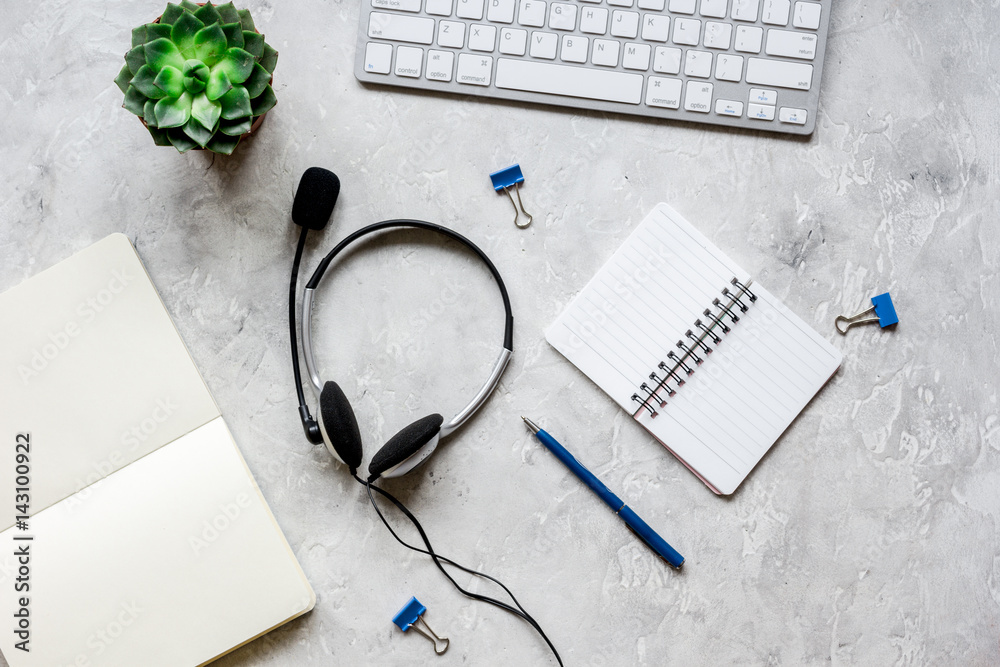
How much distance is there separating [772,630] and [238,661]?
0.67m

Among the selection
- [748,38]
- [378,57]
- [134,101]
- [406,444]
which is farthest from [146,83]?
[748,38]

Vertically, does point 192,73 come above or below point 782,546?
above

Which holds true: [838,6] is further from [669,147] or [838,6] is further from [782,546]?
[782,546]

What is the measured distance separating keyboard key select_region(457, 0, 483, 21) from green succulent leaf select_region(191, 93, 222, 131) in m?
0.32

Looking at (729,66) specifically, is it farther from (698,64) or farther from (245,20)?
(245,20)

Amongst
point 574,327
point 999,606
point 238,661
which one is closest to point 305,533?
point 238,661

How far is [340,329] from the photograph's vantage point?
0.83 metres

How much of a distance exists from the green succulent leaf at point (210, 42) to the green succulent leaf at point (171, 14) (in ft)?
0.11

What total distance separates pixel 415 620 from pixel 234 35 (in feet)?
2.29

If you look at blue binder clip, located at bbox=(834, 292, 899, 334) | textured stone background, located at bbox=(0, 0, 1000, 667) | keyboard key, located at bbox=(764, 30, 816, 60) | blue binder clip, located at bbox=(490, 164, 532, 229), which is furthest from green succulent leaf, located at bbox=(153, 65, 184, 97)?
blue binder clip, located at bbox=(834, 292, 899, 334)

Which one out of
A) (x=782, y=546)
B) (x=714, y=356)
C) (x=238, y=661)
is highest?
(x=714, y=356)

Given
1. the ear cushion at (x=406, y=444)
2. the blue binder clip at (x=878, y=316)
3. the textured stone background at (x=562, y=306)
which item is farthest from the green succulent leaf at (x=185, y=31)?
the blue binder clip at (x=878, y=316)

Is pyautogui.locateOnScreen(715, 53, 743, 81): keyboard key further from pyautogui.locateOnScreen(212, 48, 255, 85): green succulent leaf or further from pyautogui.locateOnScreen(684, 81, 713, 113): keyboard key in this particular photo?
pyautogui.locateOnScreen(212, 48, 255, 85): green succulent leaf

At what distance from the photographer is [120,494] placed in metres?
0.79
